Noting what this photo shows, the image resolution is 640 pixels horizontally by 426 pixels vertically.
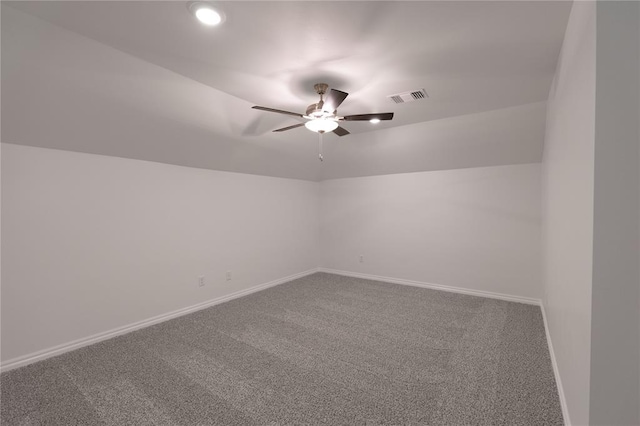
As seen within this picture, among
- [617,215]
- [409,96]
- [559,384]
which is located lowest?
[559,384]

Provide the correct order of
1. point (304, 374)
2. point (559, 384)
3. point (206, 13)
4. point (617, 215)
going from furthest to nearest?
point (304, 374), point (559, 384), point (206, 13), point (617, 215)

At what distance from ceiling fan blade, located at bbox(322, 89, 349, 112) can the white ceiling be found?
0.29 m

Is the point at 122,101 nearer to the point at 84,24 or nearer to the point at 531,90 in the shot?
the point at 84,24

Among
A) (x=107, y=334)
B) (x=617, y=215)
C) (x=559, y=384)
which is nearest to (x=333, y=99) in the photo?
(x=617, y=215)

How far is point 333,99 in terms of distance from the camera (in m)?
2.29

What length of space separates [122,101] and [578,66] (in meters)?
3.28

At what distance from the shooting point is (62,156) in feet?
8.47

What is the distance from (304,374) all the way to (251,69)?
2593 mm

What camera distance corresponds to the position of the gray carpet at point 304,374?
1.77m

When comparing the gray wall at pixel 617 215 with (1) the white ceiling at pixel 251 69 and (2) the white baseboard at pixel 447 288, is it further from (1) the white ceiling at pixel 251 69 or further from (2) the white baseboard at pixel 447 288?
(2) the white baseboard at pixel 447 288

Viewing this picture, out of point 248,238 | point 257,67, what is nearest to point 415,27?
point 257,67

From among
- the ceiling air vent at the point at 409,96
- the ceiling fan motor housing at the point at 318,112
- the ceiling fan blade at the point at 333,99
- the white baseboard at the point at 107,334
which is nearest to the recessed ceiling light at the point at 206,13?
the ceiling fan blade at the point at 333,99

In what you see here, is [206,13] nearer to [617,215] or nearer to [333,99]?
[333,99]

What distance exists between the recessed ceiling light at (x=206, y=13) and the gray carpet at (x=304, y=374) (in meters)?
2.52
